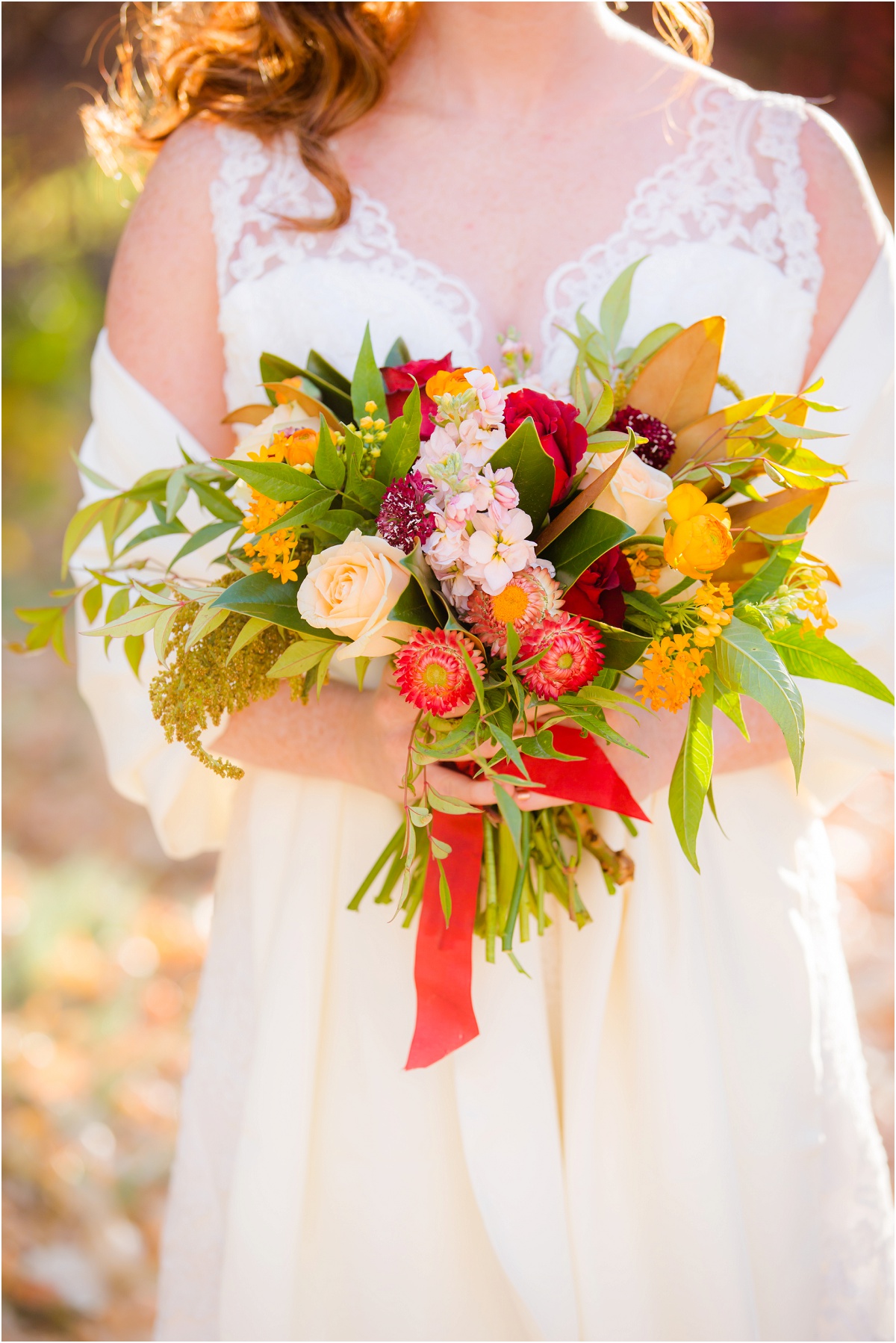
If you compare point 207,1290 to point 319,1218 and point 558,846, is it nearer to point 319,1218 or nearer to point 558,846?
point 319,1218

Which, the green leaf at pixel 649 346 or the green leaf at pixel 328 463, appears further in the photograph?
the green leaf at pixel 649 346

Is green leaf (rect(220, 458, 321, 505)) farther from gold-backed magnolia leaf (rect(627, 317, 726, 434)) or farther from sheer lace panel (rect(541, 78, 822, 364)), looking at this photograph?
sheer lace panel (rect(541, 78, 822, 364))

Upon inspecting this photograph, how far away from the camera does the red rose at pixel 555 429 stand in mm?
965

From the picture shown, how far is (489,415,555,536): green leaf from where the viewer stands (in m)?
0.92

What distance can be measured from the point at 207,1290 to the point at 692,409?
135 centimetres

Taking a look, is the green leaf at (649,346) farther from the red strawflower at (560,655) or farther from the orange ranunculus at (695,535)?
the red strawflower at (560,655)

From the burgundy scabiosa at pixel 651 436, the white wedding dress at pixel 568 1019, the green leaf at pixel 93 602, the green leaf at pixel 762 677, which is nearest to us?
the green leaf at pixel 762 677

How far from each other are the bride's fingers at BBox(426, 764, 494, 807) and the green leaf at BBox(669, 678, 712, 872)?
0.22 m

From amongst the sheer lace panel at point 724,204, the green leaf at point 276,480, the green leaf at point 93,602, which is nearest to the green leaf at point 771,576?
the green leaf at point 276,480

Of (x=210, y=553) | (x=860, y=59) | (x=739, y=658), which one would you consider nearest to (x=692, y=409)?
(x=739, y=658)

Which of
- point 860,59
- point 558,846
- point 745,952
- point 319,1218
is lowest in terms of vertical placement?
point 319,1218

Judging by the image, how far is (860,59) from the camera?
3.73 meters

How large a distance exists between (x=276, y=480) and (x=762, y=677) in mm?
472

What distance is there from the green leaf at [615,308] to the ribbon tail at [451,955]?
0.60m
